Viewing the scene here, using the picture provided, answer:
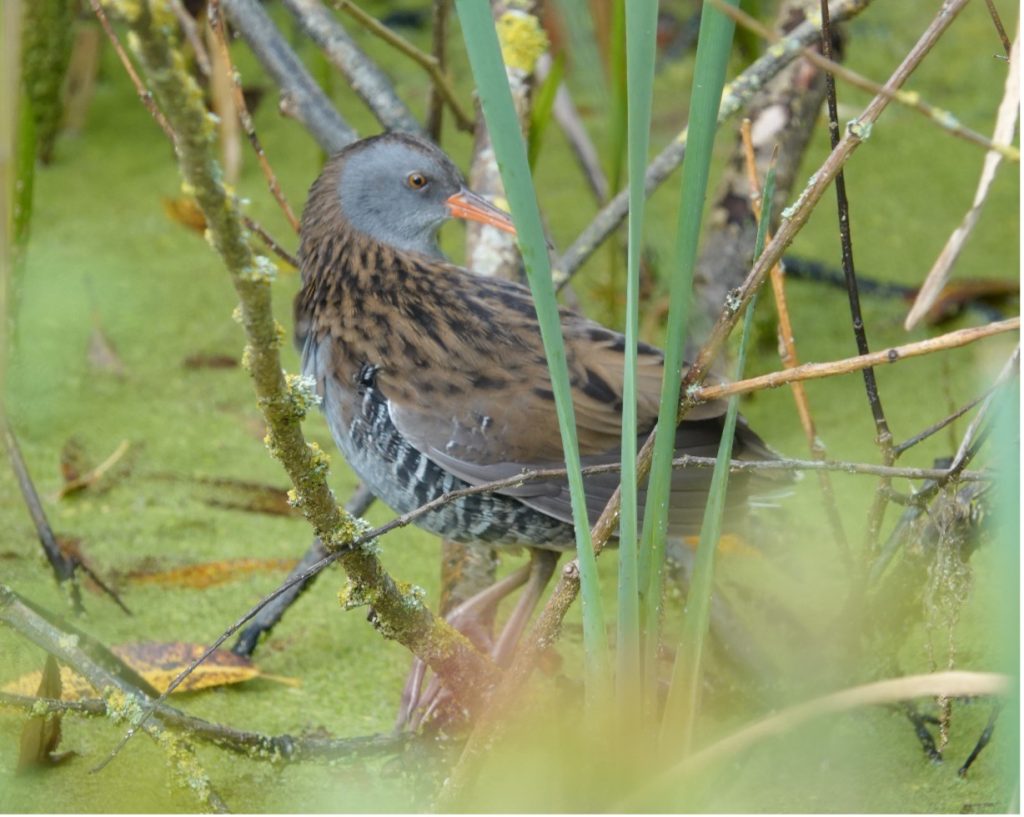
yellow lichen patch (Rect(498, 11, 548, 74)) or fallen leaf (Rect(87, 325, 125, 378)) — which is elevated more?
yellow lichen patch (Rect(498, 11, 548, 74))

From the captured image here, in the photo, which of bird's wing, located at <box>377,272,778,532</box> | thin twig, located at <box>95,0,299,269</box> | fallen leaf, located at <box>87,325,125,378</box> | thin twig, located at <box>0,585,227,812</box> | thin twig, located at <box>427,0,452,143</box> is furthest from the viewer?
fallen leaf, located at <box>87,325,125,378</box>

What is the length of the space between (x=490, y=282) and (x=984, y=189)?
0.85 m

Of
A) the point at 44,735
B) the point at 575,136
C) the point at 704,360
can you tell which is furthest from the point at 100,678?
the point at 575,136

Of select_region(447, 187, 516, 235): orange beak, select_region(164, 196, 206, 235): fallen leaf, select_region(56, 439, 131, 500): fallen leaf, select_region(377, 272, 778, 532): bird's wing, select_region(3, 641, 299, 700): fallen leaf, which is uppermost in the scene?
select_region(447, 187, 516, 235): orange beak

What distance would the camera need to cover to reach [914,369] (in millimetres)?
3324

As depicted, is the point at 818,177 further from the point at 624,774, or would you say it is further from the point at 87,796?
the point at 87,796

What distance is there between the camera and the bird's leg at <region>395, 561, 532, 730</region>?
2.12 m

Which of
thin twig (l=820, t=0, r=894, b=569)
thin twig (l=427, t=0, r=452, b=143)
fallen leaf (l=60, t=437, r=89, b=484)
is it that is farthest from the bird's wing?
fallen leaf (l=60, t=437, r=89, b=484)

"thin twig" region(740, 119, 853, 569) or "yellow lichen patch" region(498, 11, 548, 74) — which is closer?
"thin twig" region(740, 119, 853, 569)

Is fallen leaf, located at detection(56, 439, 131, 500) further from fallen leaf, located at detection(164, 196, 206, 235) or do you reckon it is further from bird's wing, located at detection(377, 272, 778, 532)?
bird's wing, located at detection(377, 272, 778, 532)

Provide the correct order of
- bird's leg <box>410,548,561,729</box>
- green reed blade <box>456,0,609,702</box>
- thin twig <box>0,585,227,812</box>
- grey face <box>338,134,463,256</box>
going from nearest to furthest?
green reed blade <box>456,0,609,702</box>
thin twig <box>0,585,227,812</box>
bird's leg <box>410,548,561,729</box>
grey face <box>338,134,463,256</box>

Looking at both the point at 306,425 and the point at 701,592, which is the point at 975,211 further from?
the point at 306,425

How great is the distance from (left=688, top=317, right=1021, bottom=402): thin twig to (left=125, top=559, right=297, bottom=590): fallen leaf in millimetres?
1350

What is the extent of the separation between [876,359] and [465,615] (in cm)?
116
